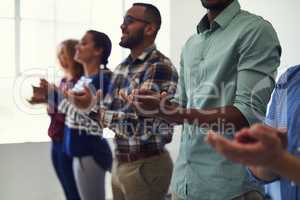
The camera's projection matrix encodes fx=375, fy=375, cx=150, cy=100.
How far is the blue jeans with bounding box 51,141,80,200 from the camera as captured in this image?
1.54 meters

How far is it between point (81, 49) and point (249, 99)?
0.79 m

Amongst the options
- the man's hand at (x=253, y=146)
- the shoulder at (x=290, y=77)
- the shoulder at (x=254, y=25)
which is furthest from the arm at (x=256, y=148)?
the shoulder at (x=254, y=25)

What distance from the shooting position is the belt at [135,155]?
1.51 m

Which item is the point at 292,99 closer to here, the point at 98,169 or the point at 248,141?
the point at 248,141

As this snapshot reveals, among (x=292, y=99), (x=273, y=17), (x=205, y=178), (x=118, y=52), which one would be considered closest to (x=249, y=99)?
(x=292, y=99)

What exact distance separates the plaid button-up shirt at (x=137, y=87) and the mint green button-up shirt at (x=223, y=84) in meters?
0.24

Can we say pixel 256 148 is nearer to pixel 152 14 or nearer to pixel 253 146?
pixel 253 146

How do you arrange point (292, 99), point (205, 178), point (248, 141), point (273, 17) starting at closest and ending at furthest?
point (248, 141) → point (292, 99) → point (205, 178) → point (273, 17)

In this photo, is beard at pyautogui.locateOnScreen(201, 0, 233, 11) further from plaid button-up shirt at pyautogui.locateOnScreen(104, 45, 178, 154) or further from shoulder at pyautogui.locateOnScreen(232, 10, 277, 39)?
plaid button-up shirt at pyautogui.locateOnScreen(104, 45, 178, 154)

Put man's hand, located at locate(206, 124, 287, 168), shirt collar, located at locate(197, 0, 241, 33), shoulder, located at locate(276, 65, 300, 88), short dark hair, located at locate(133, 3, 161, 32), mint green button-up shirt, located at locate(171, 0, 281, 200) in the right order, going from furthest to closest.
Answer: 1. short dark hair, located at locate(133, 3, 161, 32)
2. shirt collar, located at locate(197, 0, 241, 33)
3. mint green button-up shirt, located at locate(171, 0, 281, 200)
4. shoulder, located at locate(276, 65, 300, 88)
5. man's hand, located at locate(206, 124, 287, 168)

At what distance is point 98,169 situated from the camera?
1.54 m

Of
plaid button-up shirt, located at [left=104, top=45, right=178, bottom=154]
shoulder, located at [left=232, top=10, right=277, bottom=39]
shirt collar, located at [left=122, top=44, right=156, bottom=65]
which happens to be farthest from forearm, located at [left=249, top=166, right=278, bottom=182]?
shirt collar, located at [left=122, top=44, right=156, bottom=65]

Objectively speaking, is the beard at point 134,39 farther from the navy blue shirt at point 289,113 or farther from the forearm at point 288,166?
the forearm at point 288,166

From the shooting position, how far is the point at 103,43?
155 cm
